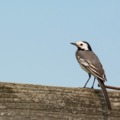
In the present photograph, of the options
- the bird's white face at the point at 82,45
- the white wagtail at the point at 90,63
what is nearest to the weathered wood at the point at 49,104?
the white wagtail at the point at 90,63

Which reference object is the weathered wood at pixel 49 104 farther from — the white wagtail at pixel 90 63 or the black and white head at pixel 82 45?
the black and white head at pixel 82 45

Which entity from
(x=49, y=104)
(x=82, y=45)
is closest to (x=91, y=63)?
(x=82, y=45)

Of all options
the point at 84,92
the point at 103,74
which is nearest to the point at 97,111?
the point at 84,92

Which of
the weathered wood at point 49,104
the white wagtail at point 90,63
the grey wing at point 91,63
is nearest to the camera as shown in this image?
the weathered wood at point 49,104

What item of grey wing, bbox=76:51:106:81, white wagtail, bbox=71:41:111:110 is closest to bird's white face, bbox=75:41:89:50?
white wagtail, bbox=71:41:111:110

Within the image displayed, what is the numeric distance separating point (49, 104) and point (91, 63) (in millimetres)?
6312

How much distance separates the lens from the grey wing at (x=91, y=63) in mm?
8570

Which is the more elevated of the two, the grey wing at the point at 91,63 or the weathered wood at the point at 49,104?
the grey wing at the point at 91,63

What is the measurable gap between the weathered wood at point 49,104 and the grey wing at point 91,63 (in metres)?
4.08

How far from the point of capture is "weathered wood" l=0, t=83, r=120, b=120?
11.3 ft

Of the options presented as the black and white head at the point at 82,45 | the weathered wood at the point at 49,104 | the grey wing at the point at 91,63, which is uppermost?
the black and white head at the point at 82,45

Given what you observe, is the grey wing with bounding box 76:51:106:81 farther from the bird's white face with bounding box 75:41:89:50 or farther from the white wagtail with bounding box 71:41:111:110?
the bird's white face with bounding box 75:41:89:50

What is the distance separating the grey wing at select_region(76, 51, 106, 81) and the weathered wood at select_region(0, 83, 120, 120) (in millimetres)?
4082

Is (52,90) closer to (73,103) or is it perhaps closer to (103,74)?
(73,103)
